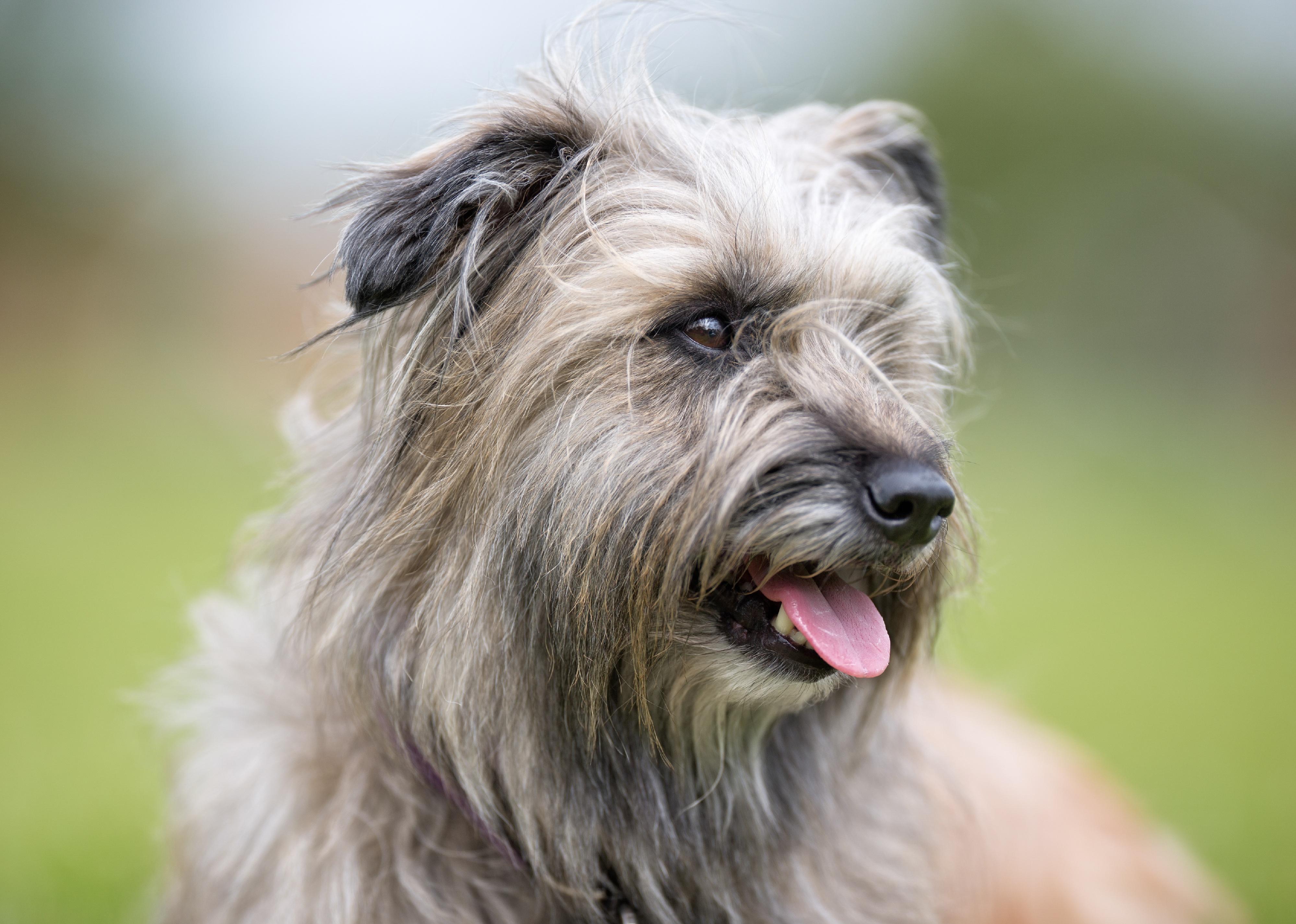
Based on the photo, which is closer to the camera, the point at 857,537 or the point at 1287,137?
the point at 857,537

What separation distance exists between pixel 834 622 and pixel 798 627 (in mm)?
91

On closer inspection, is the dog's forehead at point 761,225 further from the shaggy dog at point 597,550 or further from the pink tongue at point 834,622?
the pink tongue at point 834,622

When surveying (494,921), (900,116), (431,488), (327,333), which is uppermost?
(900,116)

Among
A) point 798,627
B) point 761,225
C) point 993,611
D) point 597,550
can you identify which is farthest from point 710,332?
point 993,611

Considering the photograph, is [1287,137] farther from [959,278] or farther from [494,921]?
[494,921]

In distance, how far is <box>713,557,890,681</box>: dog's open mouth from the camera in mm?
2037

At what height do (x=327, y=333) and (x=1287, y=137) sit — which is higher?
(x=1287, y=137)

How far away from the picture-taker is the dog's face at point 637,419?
193cm

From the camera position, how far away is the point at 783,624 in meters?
2.19

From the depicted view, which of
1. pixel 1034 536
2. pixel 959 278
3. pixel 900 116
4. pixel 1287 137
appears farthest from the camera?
pixel 1287 137

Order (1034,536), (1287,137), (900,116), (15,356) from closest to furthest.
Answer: (900,116)
(1034,536)
(15,356)
(1287,137)

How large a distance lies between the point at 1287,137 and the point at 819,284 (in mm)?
22036

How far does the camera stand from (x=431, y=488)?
2.15 meters

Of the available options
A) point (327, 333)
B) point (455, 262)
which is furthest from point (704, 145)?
point (327, 333)
